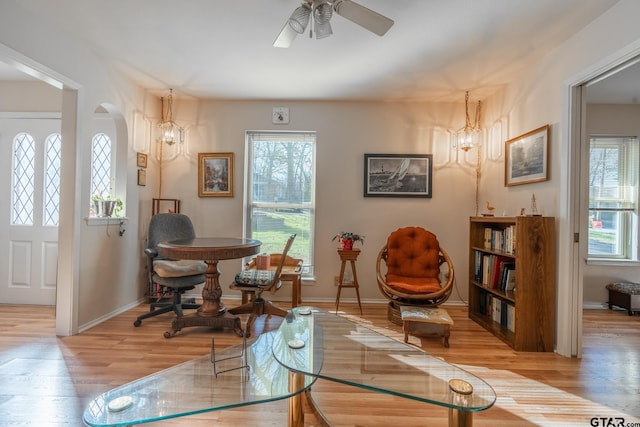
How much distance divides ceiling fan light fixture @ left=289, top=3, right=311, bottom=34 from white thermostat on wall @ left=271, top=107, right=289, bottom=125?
6.26ft

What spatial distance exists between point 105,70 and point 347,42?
7.69 ft

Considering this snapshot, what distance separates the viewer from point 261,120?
383 cm

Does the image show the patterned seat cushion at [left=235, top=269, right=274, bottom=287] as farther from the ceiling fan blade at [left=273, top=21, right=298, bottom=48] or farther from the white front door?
the white front door

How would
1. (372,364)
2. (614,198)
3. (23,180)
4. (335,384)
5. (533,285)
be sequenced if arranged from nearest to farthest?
1. (372,364)
2. (335,384)
3. (533,285)
4. (23,180)
5. (614,198)

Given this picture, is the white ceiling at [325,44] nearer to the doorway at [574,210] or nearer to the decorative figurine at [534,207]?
the doorway at [574,210]

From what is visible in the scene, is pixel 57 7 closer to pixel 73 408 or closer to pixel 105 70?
pixel 105 70

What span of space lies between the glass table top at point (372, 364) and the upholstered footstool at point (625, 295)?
3.40 metres

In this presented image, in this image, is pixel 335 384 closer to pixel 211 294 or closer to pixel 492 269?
pixel 211 294

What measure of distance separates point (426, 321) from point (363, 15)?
7.50 feet

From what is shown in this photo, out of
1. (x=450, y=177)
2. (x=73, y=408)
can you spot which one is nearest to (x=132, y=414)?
(x=73, y=408)

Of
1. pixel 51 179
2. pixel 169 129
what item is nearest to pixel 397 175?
pixel 169 129

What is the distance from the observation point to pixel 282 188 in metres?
3.86

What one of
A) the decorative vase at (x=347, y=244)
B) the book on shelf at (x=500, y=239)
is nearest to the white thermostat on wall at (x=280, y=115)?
the decorative vase at (x=347, y=244)

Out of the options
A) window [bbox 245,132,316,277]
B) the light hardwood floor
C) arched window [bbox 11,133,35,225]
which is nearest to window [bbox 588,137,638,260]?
the light hardwood floor
